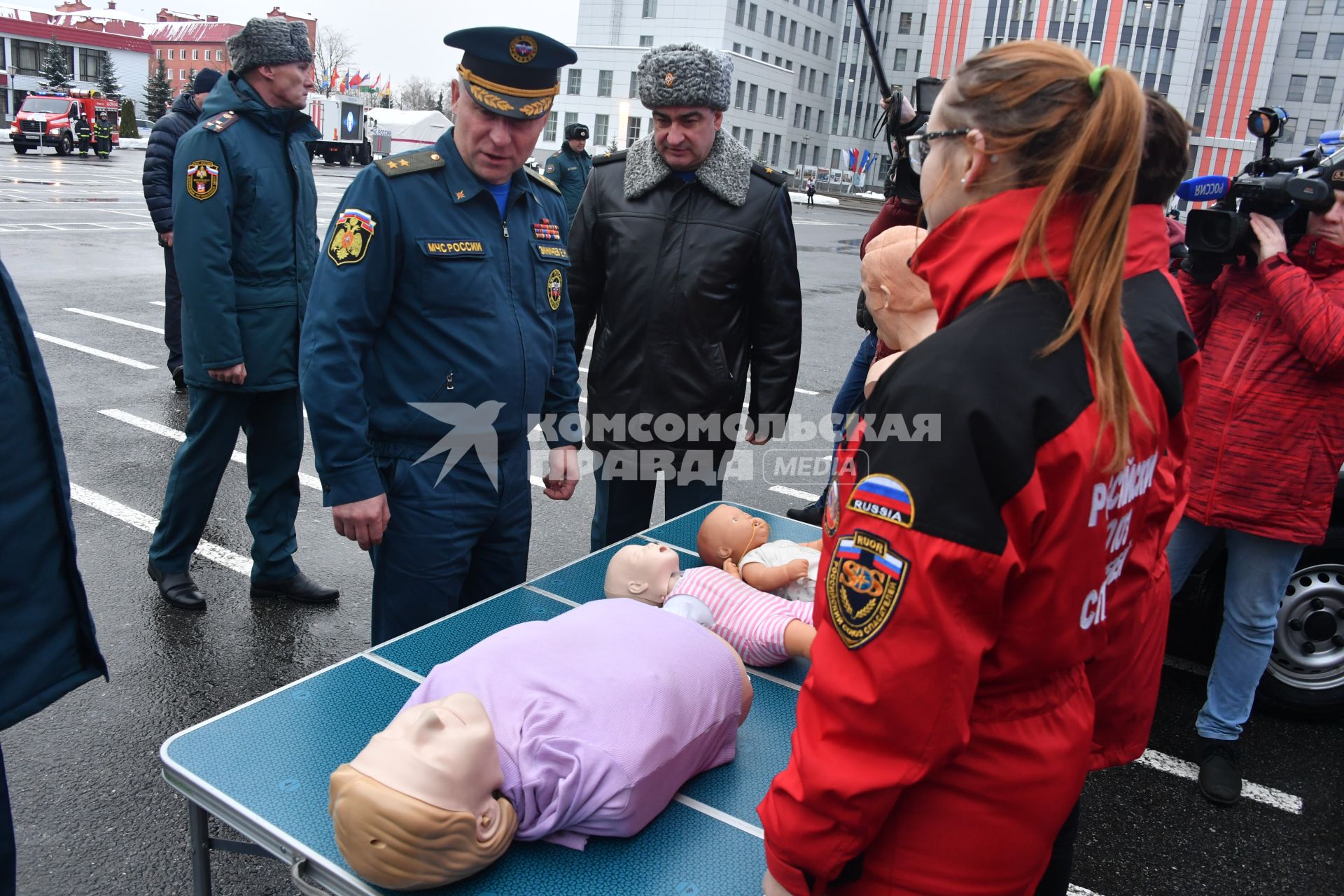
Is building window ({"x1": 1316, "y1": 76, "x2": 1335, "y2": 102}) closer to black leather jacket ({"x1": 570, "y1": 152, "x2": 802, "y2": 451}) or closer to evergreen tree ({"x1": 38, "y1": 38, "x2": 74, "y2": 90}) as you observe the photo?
evergreen tree ({"x1": 38, "y1": 38, "x2": 74, "y2": 90})

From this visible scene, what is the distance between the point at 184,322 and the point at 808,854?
3683mm

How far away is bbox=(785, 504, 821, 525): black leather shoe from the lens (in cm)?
550

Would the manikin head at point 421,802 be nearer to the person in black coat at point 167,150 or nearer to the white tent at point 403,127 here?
the person in black coat at point 167,150

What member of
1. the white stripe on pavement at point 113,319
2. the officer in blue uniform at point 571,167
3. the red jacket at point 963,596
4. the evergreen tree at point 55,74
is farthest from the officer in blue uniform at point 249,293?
the evergreen tree at point 55,74

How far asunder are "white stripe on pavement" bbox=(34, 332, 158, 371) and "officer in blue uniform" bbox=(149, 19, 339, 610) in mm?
4432

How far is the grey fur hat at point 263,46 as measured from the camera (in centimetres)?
388

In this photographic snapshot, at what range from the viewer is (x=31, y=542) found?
1.87 metres

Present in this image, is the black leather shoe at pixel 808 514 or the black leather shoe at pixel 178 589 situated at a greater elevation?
the black leather shoe at pixel 808 514

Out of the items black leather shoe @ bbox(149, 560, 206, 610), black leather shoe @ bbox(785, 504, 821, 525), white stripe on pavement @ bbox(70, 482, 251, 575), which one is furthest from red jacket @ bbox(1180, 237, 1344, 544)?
white stripe on pavement @ bbox(70, 482, 251, 575)

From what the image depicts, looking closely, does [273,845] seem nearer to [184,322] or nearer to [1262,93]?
[184,322]

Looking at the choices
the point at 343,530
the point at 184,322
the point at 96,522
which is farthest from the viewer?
the point at 96,522

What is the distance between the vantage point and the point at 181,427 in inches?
258

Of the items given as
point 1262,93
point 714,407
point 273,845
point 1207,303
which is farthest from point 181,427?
point 1262,93

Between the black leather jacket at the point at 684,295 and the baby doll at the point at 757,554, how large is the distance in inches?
15.0
